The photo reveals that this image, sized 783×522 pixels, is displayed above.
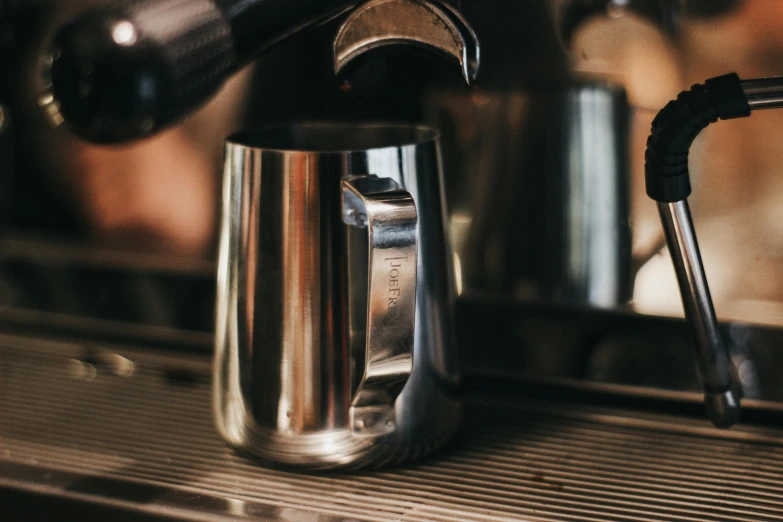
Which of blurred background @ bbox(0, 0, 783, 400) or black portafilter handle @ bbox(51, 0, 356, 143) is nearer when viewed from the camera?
black portafilter handle @ bbox(51, 0, 356, 143)

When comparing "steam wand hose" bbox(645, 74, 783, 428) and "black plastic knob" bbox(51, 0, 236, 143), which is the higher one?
"black plastic knob" bbox(51, 0, 236, 143)

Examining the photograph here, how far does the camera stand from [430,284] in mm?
469

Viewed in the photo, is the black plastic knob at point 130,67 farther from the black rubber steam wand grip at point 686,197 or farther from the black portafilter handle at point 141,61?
the black rubber steam wand grip at point 686,197

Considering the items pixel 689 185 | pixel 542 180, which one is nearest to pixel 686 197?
pixel 689 185

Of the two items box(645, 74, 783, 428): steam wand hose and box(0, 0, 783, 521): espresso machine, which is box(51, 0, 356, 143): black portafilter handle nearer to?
box(0, 0, 783, 521): espresso machine

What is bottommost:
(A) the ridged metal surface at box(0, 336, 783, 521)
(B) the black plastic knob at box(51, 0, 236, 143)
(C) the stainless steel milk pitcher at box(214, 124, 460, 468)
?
(A) the ridged metal surface at box(0, 336, 783, 521)

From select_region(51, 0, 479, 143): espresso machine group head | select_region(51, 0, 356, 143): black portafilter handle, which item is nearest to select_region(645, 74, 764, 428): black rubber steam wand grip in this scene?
select_region(51, 0, 479, 143): espresso machine group head

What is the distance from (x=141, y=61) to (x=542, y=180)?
27 centimetres

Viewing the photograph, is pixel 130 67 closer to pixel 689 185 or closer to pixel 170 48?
pixel 170 48

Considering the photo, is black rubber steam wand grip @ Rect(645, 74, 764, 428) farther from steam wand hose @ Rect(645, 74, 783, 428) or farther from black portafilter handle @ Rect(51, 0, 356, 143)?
black portafilter handle @ Rect(51, 0, 356, 143)

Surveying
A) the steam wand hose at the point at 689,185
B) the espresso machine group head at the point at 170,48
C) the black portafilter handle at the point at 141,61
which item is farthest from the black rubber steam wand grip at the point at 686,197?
the black portafilter handle at the point at 141,61

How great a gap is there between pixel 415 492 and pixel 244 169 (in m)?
0.20

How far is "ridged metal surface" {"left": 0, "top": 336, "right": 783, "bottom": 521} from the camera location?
0.43m

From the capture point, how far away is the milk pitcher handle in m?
0.41
